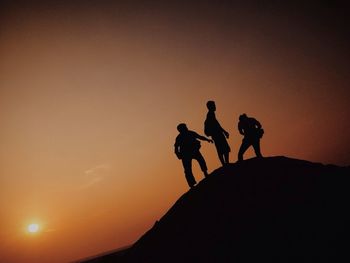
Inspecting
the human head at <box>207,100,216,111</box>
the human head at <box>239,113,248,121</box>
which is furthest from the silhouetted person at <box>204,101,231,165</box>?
the human head at <box>239,113,248,121</box>

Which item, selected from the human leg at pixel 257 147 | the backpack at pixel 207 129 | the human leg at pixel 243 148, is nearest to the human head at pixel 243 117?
the human leg at pixel 243 148

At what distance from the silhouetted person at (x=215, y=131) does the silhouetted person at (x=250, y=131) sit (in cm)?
94

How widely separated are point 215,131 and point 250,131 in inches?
68.7

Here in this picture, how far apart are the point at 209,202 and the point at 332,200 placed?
4.43 meters

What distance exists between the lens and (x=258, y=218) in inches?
396

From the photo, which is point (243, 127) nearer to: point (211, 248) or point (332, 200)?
point (332, 200)

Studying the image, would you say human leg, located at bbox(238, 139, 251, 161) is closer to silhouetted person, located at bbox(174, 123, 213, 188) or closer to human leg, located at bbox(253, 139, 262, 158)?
human leg, located at bbox(253, 139, 262, 158)

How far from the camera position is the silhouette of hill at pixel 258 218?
28.6ft

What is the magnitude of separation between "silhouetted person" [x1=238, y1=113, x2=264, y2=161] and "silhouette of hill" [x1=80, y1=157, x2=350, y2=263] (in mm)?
819

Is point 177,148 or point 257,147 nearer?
point 177,148

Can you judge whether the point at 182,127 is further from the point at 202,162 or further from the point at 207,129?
the point at 202,162

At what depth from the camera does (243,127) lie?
13.9 metres

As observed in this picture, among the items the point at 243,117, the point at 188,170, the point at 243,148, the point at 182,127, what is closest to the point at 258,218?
the point at 188,170

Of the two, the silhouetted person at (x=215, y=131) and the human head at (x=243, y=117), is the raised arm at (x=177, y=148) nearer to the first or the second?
the silhouetted person at (x=215, y=131)
